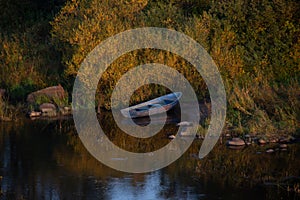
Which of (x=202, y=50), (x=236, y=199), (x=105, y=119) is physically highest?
(x=202, y=50)

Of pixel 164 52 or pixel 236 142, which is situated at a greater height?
pixel 164 52

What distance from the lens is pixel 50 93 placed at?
22234 mm

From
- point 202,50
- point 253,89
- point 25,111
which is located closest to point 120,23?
point 202,50

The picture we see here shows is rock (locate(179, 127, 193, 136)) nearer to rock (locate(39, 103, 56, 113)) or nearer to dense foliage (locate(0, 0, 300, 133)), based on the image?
dense foliage (locate(0, 0, 300, 133))

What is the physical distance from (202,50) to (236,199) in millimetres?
10539

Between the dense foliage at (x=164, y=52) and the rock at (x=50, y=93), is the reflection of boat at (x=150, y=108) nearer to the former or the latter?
the dense foliage at (x=164, y=52)

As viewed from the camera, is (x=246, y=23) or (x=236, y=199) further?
(x=246, y=23)

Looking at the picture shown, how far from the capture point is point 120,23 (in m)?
22.8

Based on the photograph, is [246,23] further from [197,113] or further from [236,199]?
[236,199]

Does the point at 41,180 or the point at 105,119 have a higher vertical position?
the point at 105,119

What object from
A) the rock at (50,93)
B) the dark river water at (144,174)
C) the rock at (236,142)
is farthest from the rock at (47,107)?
the rock at (236,142)

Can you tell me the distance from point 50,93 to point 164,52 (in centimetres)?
381

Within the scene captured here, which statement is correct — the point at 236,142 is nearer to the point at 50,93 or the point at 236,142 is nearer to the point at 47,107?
the point at 47,107

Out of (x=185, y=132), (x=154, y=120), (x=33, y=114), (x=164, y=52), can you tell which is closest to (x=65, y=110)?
(x=33, y=114)
